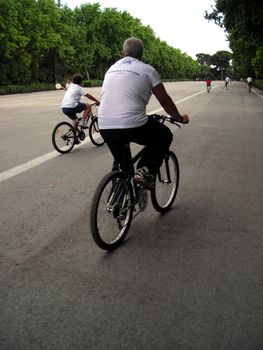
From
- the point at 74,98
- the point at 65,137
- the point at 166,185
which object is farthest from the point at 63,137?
the point at 166,185

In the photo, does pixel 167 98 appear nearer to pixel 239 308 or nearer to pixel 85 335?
pixel 239 308

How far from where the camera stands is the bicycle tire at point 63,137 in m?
9.58

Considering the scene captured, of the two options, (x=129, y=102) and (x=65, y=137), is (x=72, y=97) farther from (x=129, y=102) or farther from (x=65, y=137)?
(x=129, y=102)

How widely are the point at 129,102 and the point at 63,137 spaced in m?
5.33

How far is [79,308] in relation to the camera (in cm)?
335

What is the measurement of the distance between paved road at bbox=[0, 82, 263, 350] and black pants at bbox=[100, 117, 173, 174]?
28.3 inches

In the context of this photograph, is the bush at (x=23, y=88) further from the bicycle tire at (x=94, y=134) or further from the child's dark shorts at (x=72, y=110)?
the child's dark shorts at (x=72, y=110)

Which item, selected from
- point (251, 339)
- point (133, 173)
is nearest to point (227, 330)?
point (251, 339)

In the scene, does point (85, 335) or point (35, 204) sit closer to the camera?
point (85, 335)

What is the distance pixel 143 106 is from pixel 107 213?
1098mm

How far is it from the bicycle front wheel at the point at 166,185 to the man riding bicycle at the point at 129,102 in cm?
67

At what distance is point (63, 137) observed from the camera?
9703 mm

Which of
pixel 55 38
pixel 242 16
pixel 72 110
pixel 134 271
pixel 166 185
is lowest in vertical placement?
pixel 134 271

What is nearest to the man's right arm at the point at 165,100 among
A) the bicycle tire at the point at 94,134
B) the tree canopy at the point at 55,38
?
the bicycle tire at the point at 94,134
